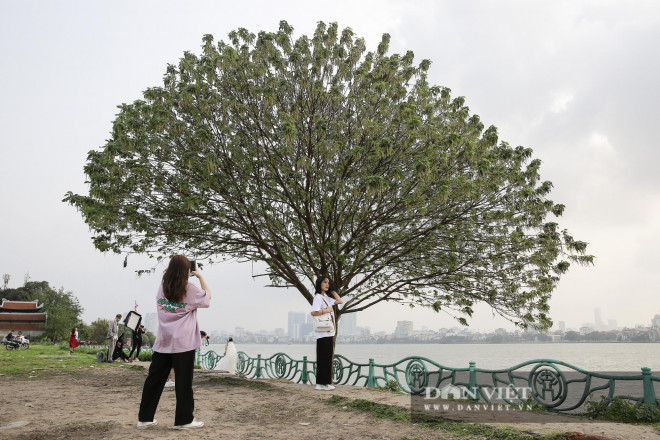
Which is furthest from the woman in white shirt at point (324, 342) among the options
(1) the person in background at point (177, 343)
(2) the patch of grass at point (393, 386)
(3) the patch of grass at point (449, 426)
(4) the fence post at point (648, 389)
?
(4) the fence post at point (648, 389)

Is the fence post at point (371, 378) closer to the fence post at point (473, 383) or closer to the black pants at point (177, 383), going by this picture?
the fence post at point (473, 383)

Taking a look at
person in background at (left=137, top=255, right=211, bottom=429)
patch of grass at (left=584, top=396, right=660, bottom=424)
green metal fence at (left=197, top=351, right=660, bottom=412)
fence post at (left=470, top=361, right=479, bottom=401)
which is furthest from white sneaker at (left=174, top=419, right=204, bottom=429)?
patch of grass at (left=584, top=396, right=660, bottom=424)

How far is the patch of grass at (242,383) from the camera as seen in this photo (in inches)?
381

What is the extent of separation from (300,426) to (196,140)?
8.04 meters

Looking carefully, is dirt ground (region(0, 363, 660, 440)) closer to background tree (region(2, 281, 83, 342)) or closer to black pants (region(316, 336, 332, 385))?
black pants (region(316, 336, 332, 385))

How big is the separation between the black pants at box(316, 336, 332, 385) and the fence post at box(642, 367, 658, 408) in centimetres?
549

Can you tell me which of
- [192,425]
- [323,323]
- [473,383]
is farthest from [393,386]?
[192,425]

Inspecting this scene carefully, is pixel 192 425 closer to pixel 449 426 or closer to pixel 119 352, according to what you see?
pixel 449 426

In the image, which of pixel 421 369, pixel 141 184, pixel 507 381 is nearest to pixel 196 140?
pixel 141 184

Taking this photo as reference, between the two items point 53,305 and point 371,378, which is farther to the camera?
point 53,305

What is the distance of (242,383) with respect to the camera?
34.4ft

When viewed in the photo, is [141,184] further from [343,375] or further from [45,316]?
[45,316]

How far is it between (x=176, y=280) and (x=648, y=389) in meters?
6.25

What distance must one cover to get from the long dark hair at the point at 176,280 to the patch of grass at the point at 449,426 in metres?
3.34
